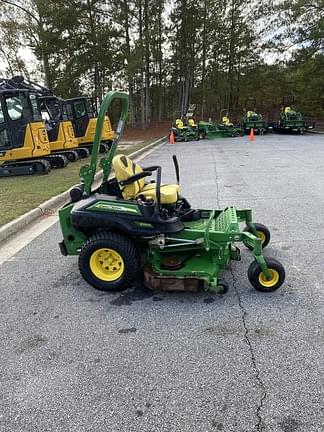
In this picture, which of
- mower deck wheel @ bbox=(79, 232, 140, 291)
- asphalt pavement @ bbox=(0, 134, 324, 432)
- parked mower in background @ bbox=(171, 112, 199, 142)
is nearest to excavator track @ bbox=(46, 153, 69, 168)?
asphalt pavement @ bbox=(0, 134, 324, 432)

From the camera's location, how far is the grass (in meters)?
6.05

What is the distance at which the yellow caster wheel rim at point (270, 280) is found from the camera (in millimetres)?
3285

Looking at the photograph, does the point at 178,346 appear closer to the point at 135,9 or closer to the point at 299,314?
the point at 299,314

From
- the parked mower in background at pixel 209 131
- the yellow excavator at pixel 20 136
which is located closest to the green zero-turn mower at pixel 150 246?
the yellow excavator at pixel 20 136

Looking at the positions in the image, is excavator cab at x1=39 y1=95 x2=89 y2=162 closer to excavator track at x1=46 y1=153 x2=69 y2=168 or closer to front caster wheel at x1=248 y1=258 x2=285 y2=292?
excavator track at x1=46 y1=153 x2=69 y2=168

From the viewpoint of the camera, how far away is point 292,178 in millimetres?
8445

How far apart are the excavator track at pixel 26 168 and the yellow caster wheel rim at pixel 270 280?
830 centimetres

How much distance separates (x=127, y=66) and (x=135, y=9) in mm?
4812

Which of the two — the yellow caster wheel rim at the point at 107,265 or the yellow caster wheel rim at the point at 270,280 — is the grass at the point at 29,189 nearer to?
the yellow caster wheel rim at the point at 107,265

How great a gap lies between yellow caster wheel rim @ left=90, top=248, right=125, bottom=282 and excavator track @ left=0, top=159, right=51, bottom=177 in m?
7.40

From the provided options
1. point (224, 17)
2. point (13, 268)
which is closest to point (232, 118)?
point (224, 17)

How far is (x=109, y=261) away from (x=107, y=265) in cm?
5

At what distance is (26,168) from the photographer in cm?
1000

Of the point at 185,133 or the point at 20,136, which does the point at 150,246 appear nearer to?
the point at 20,136
